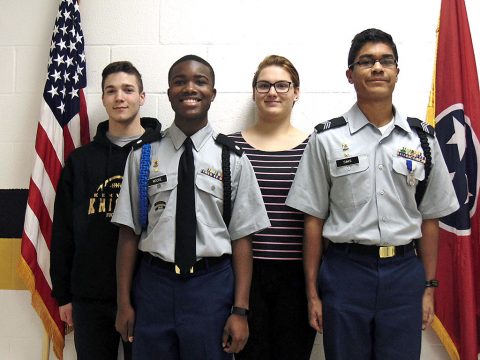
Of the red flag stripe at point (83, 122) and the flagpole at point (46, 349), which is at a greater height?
the red flag stripe at point (83, 122)

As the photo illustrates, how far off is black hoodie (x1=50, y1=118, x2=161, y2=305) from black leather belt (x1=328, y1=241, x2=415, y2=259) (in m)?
0.89

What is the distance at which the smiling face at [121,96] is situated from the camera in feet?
6.36

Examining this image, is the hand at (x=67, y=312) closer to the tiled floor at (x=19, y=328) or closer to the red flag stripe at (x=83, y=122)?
the tiled floor at (x=19, y=328)

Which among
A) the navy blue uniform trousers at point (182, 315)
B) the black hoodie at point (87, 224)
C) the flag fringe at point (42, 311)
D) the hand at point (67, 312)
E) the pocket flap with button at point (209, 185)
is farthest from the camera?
the flag fringe at point (42, 311)

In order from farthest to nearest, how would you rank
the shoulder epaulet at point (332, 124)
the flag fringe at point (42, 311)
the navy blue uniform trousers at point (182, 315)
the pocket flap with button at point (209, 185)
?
the flag fringe at point (42, 311), the shoulder epaulet at point (332, 124), the pocket flap with button at point (209, 185), the navy blue uniform trousers at point (182, 315)

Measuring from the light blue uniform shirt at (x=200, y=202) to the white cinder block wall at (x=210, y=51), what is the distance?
25.8 inches

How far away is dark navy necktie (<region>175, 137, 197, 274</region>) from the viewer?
1.44m

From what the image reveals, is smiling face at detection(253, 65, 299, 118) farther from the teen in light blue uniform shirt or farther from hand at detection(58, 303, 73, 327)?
hand at detection(58, 303, 73, 327)

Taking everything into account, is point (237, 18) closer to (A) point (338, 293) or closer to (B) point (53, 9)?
(B) point (53, 9)

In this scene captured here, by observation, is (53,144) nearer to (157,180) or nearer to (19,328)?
(157,180)

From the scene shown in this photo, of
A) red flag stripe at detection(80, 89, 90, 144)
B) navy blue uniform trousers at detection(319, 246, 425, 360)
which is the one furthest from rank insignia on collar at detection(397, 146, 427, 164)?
red flag stripe at detection(80, 89, 90, 144)

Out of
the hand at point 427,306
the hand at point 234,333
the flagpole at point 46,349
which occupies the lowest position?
the flagpole at point 46,349

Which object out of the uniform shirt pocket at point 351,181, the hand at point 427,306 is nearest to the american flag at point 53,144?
the uniform shirt pocket at point 351,181

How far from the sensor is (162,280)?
147 cm
